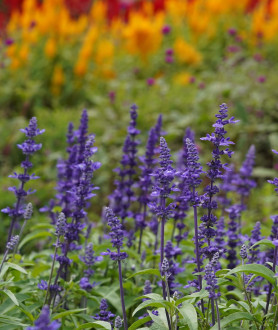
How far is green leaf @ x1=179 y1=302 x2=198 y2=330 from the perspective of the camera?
2248 millimetres

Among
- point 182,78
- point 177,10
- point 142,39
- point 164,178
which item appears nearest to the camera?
point 164,178

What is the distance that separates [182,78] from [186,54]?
822 mm

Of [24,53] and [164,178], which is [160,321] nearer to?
[164,178]

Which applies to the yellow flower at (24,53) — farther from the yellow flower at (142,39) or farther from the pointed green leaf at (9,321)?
the pointed green leaf at (9,321)

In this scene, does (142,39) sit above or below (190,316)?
above

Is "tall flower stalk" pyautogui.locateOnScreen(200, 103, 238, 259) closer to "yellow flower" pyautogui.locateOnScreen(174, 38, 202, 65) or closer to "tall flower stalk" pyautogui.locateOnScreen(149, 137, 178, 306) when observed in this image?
"tall flower stalk" pyautogui.locateOnScreen(149, 137, 178, 306)

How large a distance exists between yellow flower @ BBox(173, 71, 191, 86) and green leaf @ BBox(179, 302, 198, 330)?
8.50 m

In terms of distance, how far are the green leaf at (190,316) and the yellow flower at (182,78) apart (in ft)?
27.9

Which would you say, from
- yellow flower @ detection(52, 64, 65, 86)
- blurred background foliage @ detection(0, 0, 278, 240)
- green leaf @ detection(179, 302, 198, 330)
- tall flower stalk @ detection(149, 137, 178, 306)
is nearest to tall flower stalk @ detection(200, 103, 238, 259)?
tall flower stalk @ detection(149, 137, 178, 306)

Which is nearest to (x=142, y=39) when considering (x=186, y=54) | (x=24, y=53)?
(x=186, y=54)

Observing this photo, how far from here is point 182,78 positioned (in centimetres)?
1084

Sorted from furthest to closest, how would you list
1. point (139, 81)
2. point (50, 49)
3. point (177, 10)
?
point (177, 10) < point (139, 81) < point (50, 49)

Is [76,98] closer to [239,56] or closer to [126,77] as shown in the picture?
[126,77]

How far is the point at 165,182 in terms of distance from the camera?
2.43 meters
